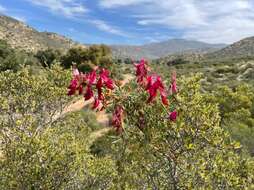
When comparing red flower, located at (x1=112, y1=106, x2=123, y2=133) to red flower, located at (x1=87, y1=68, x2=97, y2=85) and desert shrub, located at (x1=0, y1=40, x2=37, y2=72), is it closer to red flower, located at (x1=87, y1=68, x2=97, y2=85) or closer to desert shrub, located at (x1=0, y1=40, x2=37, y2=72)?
red flower, located at (x1=87, y1=68, x2=97, y2=85)

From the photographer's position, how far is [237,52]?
129000mm

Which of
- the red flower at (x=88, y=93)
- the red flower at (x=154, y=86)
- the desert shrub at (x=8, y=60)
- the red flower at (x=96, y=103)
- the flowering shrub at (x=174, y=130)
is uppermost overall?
the red flower at (x=154, y=86)

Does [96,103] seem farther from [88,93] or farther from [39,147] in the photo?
[39,147]

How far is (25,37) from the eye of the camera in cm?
10400

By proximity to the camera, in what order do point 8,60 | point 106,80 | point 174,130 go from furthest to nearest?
point 8,60 → point 174,130 → point 106,80

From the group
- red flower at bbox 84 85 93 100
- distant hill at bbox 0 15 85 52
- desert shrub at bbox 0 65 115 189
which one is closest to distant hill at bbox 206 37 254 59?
distant hill at bbox 0 15 85 52

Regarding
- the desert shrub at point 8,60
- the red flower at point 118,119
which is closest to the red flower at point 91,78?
the red flower at point 118,119

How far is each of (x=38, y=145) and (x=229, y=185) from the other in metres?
4.23

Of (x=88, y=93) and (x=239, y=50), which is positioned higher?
(x=88, y=93)

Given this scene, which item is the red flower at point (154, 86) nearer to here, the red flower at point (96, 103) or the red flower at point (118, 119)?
the red flower at point (118, 119)

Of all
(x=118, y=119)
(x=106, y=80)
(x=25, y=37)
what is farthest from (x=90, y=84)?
(x=25, y=37)

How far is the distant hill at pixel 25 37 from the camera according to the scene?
94.8 meters

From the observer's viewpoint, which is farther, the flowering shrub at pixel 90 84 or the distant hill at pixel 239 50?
the distant hill at pixel 239 50

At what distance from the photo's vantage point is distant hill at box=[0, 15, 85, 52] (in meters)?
94.8
